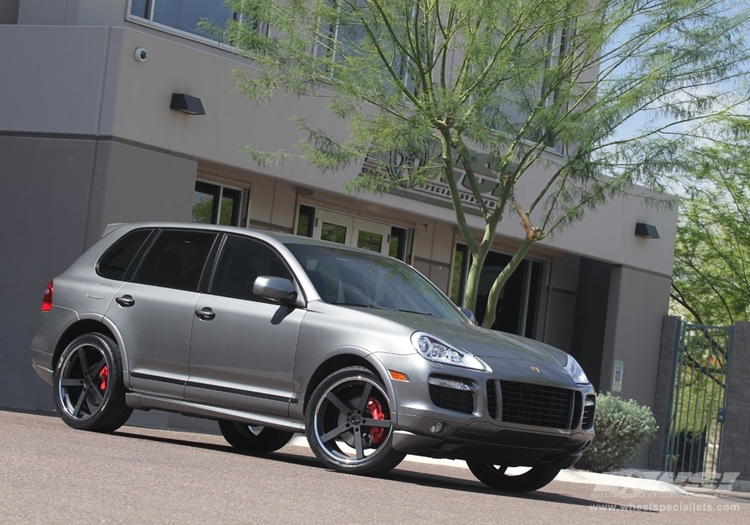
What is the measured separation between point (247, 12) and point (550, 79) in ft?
11.3

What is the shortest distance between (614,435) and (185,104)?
6188 mm

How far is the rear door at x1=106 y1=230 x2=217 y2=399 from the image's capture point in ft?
30.8

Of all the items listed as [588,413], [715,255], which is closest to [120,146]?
[588,413]

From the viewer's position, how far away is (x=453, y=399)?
8.15m

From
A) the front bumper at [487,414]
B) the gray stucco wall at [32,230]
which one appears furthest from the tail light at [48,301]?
the gray stucco wall at [32,230]

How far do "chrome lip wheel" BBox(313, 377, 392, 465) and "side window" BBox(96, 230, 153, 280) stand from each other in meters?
2.45

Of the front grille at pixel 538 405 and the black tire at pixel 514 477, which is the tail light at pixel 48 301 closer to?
the black tire at pixel 514 477

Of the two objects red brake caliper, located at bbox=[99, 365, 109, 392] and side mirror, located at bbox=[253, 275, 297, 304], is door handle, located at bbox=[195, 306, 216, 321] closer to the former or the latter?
side mirror, located at bbox=[253, 275, 297, 304]

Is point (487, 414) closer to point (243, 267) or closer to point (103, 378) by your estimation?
point (243, 267)

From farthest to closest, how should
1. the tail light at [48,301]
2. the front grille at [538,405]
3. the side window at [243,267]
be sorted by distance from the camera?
the tail light at [48,301] → the side window at [243,267] → the front grille at [538,405]

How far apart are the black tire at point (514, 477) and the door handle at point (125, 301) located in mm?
2779

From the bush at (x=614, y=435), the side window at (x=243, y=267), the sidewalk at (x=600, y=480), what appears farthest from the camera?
the bush at (x=614, y=435)

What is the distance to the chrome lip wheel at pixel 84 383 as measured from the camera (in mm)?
9812

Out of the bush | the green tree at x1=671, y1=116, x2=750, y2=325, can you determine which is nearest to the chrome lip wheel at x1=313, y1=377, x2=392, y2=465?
the bush
